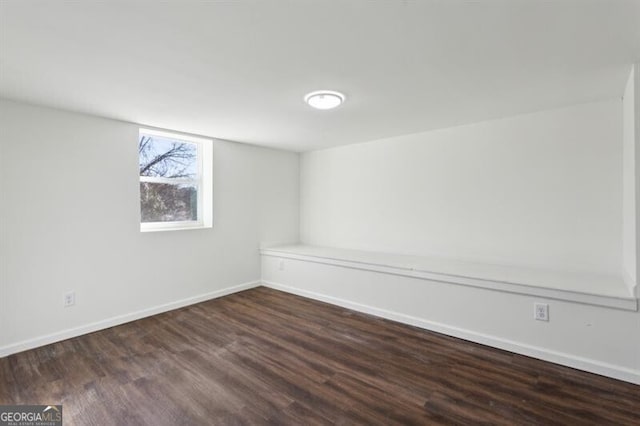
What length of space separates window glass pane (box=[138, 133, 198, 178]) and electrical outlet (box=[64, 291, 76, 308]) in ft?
4.53

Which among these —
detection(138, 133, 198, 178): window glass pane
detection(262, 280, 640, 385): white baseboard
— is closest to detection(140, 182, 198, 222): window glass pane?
detection(138, 133, 198, 178): window glass pane

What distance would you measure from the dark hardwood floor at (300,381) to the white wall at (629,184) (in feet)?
2.98

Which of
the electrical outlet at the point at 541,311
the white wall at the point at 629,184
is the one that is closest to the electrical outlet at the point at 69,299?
the electrical outlet at the point at 541,311

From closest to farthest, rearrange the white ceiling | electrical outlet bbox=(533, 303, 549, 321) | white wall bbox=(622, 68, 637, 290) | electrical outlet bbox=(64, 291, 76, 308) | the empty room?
the white ceiling
the empty room
white wall bbox=(622, 68, 637, 290)
electrical outlet bbox=(533, 303, 549, 321)
electrical outlet bbox=(64, 291, 76, 308)

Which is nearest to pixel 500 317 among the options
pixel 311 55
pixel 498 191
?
pixel 498 191

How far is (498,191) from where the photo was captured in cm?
316

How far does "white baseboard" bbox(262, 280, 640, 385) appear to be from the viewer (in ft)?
6.97

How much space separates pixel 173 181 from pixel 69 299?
1.60m

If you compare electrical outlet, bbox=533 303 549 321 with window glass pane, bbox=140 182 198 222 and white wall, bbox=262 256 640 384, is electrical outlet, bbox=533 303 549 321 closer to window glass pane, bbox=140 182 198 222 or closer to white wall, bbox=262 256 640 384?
white wall, bbox=262 256 640 384

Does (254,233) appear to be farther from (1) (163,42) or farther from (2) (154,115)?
(1) (163,42)

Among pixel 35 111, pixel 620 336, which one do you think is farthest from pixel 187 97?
pixel 620 336

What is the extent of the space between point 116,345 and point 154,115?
7.03ft

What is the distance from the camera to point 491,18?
4.85 feet

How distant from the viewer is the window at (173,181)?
3.51m
